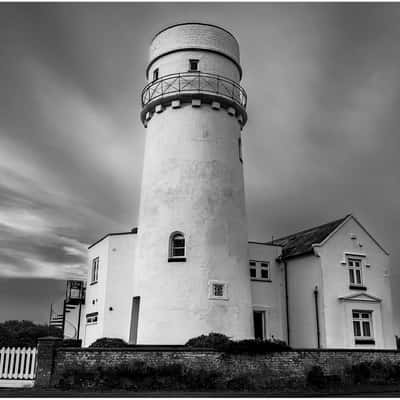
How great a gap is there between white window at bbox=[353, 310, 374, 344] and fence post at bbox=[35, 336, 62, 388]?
16.2m

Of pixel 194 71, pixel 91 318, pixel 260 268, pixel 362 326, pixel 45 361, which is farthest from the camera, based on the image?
pixel 260 268

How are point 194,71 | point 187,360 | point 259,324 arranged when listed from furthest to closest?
point 259,324 < point 194,71 < point 187,360

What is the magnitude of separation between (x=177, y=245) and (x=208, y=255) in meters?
1.56

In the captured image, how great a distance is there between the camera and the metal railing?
78.1 ft

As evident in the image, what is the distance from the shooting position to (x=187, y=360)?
16.8 metres

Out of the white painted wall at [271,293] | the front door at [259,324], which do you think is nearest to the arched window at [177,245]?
the white painted wall at [271,293]

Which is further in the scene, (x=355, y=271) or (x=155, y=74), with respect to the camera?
(x=355, y=271)

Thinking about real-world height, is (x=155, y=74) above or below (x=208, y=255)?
above

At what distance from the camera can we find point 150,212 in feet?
76.2

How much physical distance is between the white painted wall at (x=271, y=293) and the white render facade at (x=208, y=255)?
6 centimetres

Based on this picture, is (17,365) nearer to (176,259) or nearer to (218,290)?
(176,259)

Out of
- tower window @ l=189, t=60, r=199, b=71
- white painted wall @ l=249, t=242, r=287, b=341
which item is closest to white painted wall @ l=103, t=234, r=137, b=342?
white painted wall @ l=249, t=242, r=287, b=341

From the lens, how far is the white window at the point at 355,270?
88.5 feet

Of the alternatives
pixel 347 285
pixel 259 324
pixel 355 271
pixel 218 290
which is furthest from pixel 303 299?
pixel 218 290
